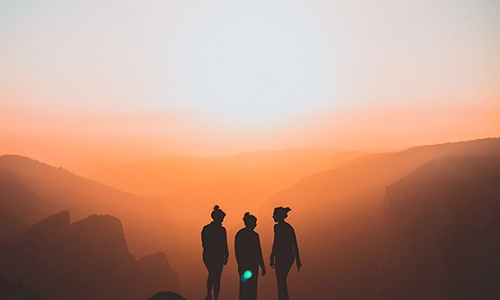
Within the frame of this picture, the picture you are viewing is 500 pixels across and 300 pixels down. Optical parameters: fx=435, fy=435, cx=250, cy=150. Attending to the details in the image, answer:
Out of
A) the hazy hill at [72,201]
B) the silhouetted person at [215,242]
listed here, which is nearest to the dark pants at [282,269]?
the silhouetted person at [215,242]

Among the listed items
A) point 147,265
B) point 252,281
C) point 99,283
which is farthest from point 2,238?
point 252,281

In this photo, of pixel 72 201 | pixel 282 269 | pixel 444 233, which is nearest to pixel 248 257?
pixel 282 269

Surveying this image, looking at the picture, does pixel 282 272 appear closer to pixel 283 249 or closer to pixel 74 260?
pixel 283 249

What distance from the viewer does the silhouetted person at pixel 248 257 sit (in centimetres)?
1337

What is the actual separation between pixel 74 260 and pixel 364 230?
47.3m

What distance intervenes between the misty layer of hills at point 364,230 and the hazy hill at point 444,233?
0.13 metres

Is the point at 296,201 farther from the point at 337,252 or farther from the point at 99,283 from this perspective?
the point at 99,283

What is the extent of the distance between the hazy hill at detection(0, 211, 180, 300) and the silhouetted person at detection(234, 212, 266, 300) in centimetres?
3866

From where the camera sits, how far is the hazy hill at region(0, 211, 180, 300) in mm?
47406

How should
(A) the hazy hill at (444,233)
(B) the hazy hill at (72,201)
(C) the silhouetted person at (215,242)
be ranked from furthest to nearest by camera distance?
(B) the hazy hill at (72,201) < (A) the hazy hill at (444,233) < (C) the silhouetted person at (215,242)

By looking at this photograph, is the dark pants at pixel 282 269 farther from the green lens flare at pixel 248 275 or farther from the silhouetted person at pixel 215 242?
the silhouetted person at pixel 215 242

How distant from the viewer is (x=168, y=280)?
71.9 meters

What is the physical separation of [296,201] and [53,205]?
2702 inches

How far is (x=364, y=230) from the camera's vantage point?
248 ft
